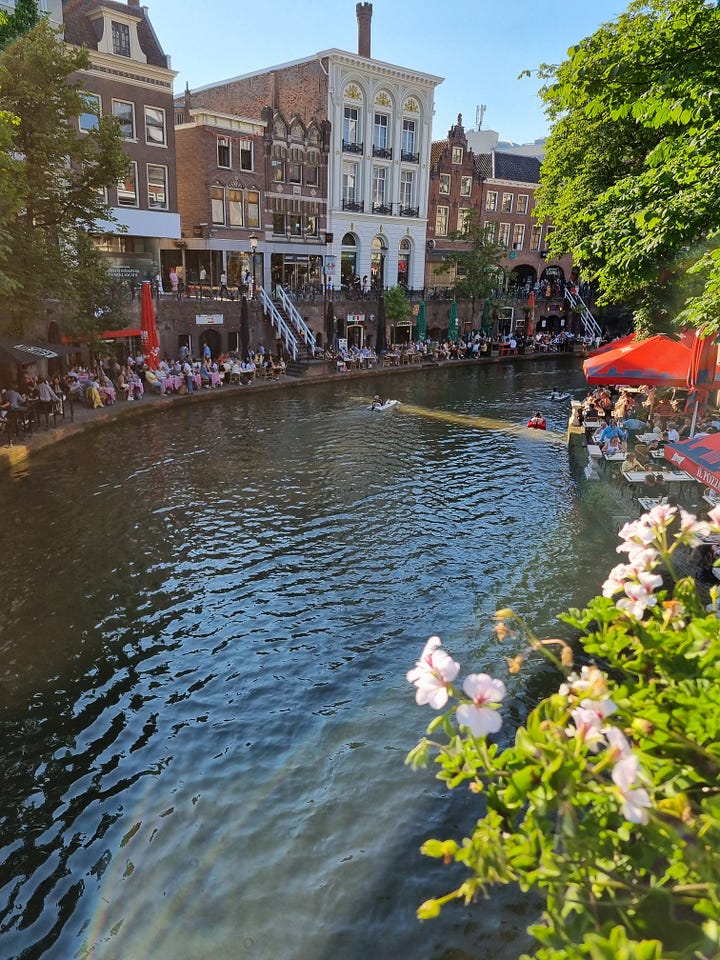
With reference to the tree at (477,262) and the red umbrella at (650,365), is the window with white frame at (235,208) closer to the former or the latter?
the tree at (477,262)

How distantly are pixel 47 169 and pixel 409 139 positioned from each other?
35.4 m

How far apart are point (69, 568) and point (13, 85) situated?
569 inches

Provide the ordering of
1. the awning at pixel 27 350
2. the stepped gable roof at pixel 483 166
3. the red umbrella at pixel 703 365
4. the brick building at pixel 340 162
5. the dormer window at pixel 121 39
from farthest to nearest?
the stepped gable roof at pixel 483 166
the brick building at pixel 340 162
the dormer window at pixel 121 39
the awning at pixel 27 350
the red umbrella at pixel 703 365

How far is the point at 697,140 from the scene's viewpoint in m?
10.6

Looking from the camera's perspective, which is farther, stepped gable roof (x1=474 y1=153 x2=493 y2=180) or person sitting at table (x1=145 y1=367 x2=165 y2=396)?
stepped gable roof (x1=474 y1=153 x2=493 y2=180)

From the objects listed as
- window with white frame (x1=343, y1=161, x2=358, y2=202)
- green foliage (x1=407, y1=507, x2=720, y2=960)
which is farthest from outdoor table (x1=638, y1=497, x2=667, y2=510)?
window with white frame (x1=343, y1=161, x2=358, y2=202)

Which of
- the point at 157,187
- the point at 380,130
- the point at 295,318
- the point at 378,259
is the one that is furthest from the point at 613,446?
the point at 380,130

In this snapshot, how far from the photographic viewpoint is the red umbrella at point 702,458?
33.1ft

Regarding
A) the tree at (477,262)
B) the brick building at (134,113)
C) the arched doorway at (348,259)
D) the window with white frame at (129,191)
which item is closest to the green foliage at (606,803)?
the brick building at (134,113)

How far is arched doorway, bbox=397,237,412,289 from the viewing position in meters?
51.9

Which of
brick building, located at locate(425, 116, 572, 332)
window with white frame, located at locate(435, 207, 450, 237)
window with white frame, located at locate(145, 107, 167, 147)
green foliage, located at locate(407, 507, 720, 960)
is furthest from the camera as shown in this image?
window with white frame, located at locate(435, 207, 450, 237)

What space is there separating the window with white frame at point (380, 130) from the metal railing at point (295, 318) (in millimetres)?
15741

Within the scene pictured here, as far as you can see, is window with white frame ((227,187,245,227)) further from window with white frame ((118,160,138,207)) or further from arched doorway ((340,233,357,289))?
arched doorway ((340,233,357,289))

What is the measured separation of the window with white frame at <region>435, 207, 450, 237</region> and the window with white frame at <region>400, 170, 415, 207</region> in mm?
3455
